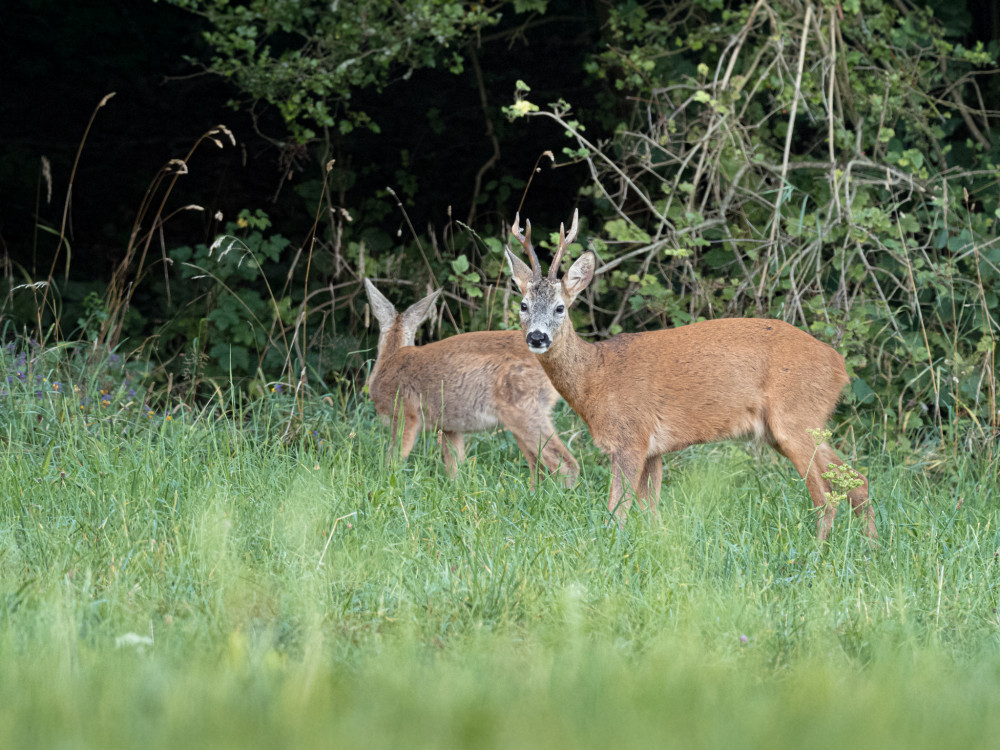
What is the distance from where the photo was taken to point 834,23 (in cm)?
723

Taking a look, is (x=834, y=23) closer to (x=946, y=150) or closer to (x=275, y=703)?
(x=946, y=150)

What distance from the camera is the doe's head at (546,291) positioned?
524cm

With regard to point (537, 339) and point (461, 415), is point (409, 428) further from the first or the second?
point (537, 339)

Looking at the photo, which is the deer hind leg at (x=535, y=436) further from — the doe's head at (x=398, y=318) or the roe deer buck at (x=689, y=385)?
the doe's head at (x=398, y=318)

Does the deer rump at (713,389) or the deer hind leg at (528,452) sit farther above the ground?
the deer rump at (713,389)

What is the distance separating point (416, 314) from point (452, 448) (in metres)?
0.92

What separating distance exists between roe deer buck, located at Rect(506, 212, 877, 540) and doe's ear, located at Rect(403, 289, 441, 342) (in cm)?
134

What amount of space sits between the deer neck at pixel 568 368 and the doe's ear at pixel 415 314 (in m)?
1.39

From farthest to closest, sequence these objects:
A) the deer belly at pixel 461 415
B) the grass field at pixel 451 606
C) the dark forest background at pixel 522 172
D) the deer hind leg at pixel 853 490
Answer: the dark forest background at pixel 522 172 < the deer belly at pixel 461 415 < the deer hind leg at pixel 853 490 < the grass field at pixel 451 606

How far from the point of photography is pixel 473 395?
6.29 m

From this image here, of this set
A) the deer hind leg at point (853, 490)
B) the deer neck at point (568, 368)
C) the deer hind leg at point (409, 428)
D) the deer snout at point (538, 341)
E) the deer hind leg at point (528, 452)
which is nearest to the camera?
the deer snout at point (538, 341)

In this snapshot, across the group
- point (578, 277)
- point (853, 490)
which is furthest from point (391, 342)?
point (853, 490)

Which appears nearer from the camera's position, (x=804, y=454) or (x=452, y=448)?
(x=804, y=454)

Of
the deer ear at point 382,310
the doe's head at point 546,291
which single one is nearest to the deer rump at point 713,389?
the doe's head at point 546,291
